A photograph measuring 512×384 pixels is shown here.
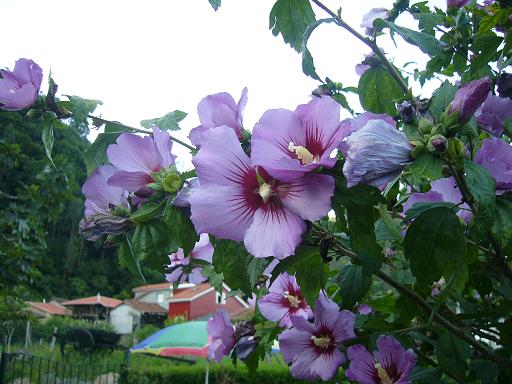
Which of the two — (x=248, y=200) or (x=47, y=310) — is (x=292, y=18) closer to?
(x=248, y=200)

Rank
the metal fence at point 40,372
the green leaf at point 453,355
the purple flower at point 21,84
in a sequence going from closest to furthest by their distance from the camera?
1. the purple flower at point 21,84
2. the green leaf at point 453,355
3. the metal fence at point 40,372

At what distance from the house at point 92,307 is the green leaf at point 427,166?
3743 cm

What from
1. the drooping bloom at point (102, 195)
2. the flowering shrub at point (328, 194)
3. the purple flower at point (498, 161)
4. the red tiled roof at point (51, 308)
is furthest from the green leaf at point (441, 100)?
the red tiled roof at point (51, 308)

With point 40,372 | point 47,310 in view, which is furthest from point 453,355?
point 47,310

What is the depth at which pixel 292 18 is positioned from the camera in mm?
1172

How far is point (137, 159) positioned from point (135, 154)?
1 centimetres

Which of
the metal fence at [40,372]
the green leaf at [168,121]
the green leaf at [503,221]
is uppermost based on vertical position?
the green leaf at [168,121]

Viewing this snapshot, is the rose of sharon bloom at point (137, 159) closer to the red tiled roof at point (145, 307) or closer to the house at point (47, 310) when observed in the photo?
the house at point (47, 310)

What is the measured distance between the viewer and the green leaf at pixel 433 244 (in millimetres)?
878

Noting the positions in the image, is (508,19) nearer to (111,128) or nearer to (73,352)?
(111,128)

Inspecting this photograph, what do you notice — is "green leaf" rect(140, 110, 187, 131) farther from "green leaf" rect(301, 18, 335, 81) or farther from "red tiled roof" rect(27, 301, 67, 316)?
"red tiled roof" rect(27, 301, 67, 316)

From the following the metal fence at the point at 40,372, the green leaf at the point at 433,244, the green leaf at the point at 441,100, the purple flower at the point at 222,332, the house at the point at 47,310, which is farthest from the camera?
the house at the point at 47,310

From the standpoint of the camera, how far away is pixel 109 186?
3.58 ft

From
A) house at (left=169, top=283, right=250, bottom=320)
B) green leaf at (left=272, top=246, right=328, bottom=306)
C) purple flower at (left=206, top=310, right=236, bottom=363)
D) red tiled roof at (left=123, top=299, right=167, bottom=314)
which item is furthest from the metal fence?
red tiled roof at (left=123, top=299, right=167, bottom=314)
